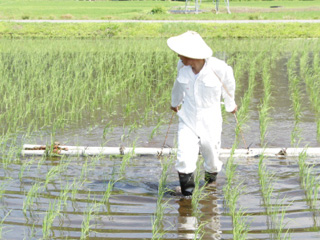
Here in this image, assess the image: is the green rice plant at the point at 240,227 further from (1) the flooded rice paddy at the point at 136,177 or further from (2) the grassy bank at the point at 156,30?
(2) the grassy bank at the point at 156,30

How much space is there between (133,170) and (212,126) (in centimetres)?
119

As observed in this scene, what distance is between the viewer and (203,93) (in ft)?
15.2

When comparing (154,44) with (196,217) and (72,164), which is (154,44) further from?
(196,217)

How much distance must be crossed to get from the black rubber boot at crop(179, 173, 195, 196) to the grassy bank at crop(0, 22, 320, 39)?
47.8 feet

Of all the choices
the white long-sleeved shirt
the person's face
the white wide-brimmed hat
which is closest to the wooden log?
the white long-sleeved shirt

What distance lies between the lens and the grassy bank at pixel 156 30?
63.7ft

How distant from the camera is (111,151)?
5.86m

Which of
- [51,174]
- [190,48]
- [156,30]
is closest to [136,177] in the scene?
[51,174]

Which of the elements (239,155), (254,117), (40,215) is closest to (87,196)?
(40,215)

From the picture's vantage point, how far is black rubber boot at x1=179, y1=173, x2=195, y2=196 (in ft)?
15.5

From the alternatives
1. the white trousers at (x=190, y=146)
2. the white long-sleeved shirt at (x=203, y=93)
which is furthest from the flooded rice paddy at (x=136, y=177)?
the white long-sleeved shirt at (x=203, y=93)

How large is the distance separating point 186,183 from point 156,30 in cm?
1571

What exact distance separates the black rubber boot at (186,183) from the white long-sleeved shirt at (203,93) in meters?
0.32

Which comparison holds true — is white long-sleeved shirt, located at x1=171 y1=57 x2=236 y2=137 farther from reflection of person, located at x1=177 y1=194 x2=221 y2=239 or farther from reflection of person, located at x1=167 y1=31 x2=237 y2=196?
reflection of person, located at x1=177 y1=194 x2=221 y2=239
